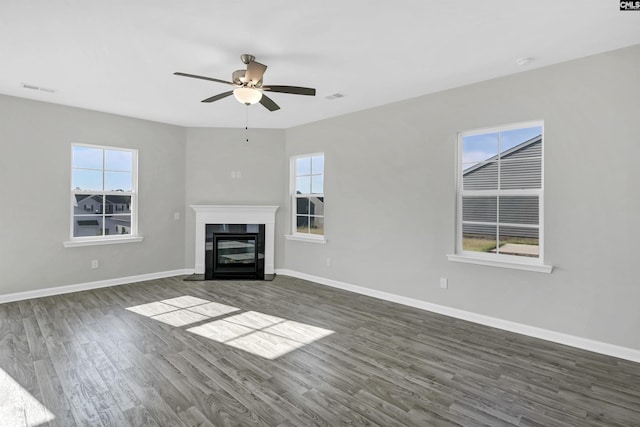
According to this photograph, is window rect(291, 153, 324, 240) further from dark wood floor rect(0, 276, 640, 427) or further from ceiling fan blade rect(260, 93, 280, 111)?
ceiling fan blade rect(260, 93, 280, 111)

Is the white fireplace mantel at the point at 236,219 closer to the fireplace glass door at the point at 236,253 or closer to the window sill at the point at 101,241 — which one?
the fireplace glass door at the point at 236,253

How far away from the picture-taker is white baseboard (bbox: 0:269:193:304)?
4363 millimetres

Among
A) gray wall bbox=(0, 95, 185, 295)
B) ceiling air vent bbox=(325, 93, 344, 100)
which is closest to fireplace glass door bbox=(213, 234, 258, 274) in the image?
gray wall bbox=(0, 95, 185, 295)

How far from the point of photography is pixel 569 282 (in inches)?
125

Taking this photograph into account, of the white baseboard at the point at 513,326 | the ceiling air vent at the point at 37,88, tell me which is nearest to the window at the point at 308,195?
the white baseboard at the point at 513,326

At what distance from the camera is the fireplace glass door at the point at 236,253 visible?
5871 mm

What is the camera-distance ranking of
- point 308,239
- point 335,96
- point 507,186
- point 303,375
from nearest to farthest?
point 303,375
point 507,186
point 335,96
point 308,239

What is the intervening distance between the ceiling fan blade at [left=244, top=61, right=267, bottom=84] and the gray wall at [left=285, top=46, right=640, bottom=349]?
2.16 m

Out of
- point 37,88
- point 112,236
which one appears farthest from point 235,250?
point 37,88

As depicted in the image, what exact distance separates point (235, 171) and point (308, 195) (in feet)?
4.65

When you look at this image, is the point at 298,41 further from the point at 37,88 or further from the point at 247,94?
the point at 37,88

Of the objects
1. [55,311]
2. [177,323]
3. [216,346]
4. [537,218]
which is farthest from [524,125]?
[55,311]

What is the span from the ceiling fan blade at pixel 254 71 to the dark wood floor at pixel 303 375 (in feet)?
8.07

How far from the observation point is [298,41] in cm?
284
